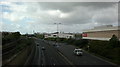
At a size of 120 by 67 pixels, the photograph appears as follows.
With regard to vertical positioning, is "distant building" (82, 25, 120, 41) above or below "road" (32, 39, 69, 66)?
above

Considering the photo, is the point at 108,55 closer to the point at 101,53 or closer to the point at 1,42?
the point at 101,53

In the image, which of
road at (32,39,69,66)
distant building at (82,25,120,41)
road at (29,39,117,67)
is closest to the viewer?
road at (29,39,117,67)

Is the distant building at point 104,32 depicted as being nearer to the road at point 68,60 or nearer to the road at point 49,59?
the road at point 68,60

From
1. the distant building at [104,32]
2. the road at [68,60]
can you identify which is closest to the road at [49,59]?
the road at [68,60]

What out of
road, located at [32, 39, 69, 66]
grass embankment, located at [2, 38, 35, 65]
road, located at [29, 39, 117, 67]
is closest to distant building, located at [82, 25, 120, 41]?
road, located at [29, 39, 117, 67]

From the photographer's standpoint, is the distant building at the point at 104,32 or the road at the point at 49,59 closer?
the road at the point at 49,59

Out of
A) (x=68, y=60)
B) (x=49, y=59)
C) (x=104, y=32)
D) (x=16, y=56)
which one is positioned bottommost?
(x=49, y=59)

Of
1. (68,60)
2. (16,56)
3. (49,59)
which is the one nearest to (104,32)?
(49,59)

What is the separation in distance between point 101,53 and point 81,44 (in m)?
38.4

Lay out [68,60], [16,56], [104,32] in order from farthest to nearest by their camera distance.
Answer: [104,32] → [68,60] → [16,56]

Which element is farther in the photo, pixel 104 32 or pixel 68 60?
pixel 104 32

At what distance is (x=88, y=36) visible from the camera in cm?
9981

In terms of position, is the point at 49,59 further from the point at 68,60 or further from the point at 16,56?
the point at 16,56

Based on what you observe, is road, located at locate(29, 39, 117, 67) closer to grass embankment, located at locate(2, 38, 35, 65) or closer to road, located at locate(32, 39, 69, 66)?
road, located at locate(32, 39, 69, 66)
